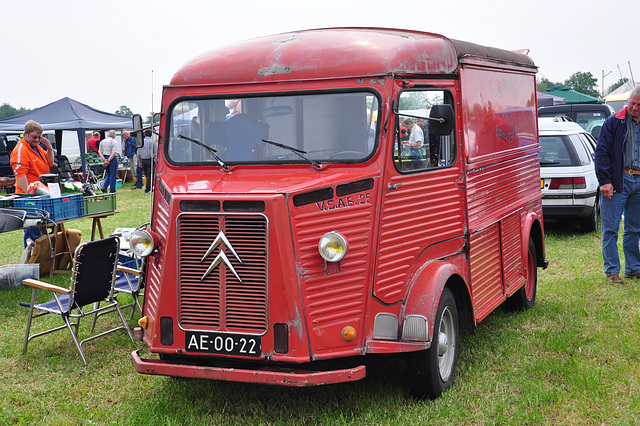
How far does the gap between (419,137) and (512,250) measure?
221 centimetres

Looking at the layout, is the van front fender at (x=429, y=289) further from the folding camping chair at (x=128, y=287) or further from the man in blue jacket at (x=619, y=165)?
A: the man in blue jacket at (x=619, y=165)

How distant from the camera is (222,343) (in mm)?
4484

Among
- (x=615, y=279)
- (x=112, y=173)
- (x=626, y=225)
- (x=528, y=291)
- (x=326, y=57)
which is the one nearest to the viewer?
(x=326, y=57)

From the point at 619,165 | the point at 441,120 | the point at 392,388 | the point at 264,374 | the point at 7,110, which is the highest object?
the point at 7,110

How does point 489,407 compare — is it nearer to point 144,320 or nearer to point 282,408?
point 282,408

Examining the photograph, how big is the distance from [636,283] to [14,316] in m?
7.11

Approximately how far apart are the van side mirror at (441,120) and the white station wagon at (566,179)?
6524mm

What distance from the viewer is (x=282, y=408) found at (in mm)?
4969

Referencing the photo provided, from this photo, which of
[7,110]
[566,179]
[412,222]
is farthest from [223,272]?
[7,110]

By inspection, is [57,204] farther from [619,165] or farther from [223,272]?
[619,165]

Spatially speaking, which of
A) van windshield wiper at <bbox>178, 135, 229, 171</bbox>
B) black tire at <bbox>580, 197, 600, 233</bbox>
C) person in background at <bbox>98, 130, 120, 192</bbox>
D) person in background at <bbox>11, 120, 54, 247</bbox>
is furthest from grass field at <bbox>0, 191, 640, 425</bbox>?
person in background at <bbox>98, 130, 120, 192</bbox>

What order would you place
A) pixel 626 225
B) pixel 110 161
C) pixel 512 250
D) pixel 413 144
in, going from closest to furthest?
1. pixel 413 144
2. pixel 512 250
3. pixel 626 225
4. pixel 110 161

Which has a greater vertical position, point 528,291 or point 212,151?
point 212,151

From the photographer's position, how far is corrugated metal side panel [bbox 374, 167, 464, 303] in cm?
473
